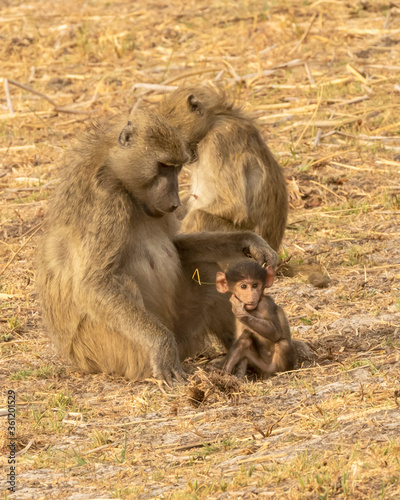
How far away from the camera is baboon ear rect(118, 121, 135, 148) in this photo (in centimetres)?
498

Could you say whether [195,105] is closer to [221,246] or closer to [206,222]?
[206,222]

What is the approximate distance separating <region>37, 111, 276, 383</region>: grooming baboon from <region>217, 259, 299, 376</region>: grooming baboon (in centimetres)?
36

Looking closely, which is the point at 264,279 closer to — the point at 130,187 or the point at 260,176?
the point at 130,187

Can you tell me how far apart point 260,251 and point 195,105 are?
1832 mm

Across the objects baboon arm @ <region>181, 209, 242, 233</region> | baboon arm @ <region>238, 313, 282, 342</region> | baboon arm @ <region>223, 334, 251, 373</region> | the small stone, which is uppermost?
baboon arm @ <region>238, 313, 282, 342</region>

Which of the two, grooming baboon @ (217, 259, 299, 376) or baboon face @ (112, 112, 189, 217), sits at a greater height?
baboon face @ (112, 112, 189, 217)

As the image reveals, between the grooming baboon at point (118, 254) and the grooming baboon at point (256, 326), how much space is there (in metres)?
0.36

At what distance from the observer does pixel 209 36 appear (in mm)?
12305

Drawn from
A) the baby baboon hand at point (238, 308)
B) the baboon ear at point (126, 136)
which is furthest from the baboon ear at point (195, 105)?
the baby baboon hand at point (238, 308)

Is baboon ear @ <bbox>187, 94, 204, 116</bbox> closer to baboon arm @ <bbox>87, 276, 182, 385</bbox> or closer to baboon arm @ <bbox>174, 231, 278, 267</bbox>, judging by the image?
baboon arm @ <bbox>174, 231, 278, 267</bbox>

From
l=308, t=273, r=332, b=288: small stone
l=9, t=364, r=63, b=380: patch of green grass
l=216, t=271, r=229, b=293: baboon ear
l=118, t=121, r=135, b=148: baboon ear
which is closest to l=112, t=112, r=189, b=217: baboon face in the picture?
l=118, t=121, r=135, b=148: baboon ear

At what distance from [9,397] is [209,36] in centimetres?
835

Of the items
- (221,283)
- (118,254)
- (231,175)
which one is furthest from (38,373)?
(231,175)

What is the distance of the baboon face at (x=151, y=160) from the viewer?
4.93 meters
